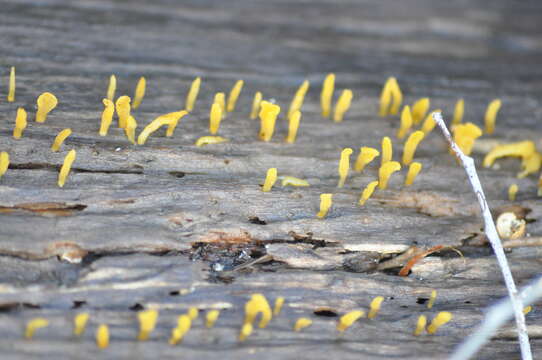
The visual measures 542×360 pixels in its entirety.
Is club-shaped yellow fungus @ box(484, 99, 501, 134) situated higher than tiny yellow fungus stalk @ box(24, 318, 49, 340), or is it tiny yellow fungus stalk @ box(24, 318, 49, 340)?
club-shaped yellow fungus @ box(484, 99, 501, 134)

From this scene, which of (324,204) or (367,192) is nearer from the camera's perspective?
(324,204)

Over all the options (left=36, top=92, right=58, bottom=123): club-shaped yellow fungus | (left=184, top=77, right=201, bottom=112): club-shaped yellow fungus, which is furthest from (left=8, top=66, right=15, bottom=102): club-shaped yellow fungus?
(left=184, top=77, right=201, bottom=112): club-shaped yellow fungus

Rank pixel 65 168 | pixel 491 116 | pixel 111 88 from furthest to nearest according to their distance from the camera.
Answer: pixel 491 116 → pixel 111 88 → pixel 65 168

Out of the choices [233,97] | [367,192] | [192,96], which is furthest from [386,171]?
[192,96]

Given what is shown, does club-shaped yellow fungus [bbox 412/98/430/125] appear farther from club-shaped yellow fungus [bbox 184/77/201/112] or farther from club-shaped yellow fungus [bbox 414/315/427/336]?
club-shaped yellow fungus [bbox 414/315/427/336]

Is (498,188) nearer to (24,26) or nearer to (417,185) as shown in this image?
(417,185)

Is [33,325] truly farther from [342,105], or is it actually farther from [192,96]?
[342,105]

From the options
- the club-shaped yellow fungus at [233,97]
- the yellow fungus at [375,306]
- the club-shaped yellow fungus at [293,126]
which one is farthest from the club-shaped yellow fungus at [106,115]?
the yellow fungus at [375,306]
